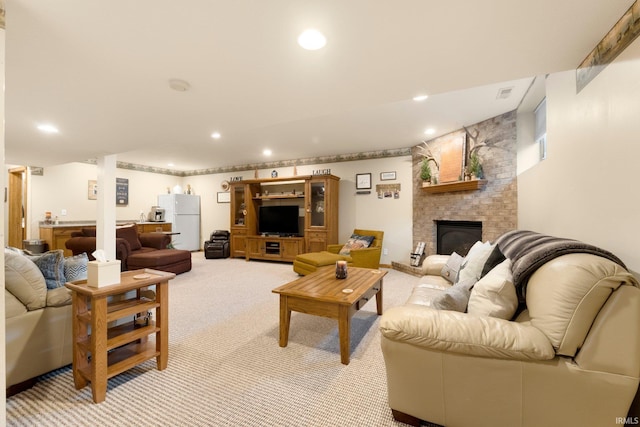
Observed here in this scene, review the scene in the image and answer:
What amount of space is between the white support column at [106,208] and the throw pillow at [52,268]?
223 cm

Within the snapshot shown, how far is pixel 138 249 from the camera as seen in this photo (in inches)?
193

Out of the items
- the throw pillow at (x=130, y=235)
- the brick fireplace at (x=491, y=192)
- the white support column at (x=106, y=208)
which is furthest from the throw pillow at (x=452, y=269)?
the throw pillow at (x=130, y=235)

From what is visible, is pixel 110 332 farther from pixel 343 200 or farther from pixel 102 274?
pixel 343 200

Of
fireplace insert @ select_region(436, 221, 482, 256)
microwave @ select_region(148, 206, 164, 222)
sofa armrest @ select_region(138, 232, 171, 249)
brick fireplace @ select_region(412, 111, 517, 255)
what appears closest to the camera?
brick fireplace @ select_region(412, 111, 517, 255)

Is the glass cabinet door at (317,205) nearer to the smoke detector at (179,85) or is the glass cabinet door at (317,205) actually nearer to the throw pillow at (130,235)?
the throw pillow at (130,235)

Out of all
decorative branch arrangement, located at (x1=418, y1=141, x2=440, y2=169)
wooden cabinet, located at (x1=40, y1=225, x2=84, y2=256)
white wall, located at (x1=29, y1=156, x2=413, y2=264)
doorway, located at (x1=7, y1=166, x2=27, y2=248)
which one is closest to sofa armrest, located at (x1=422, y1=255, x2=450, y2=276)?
decorative branch arrangement, located at (x1=418, y1=141, x2=440, y2=169)

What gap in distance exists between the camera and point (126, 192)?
653 cm

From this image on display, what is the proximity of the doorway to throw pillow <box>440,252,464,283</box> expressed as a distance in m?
7.47

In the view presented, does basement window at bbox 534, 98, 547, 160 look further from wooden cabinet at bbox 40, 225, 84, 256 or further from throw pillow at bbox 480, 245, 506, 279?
wooden cabinet at bbox 40, 225, 84, 256

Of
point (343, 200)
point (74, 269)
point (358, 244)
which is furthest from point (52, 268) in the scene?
point (343, 200)

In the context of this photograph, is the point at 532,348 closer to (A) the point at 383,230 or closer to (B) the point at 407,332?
(B) the point at 407,332

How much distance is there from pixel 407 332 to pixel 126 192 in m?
7.42

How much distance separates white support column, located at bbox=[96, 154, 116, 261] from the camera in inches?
156

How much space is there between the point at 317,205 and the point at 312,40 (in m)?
4.46
